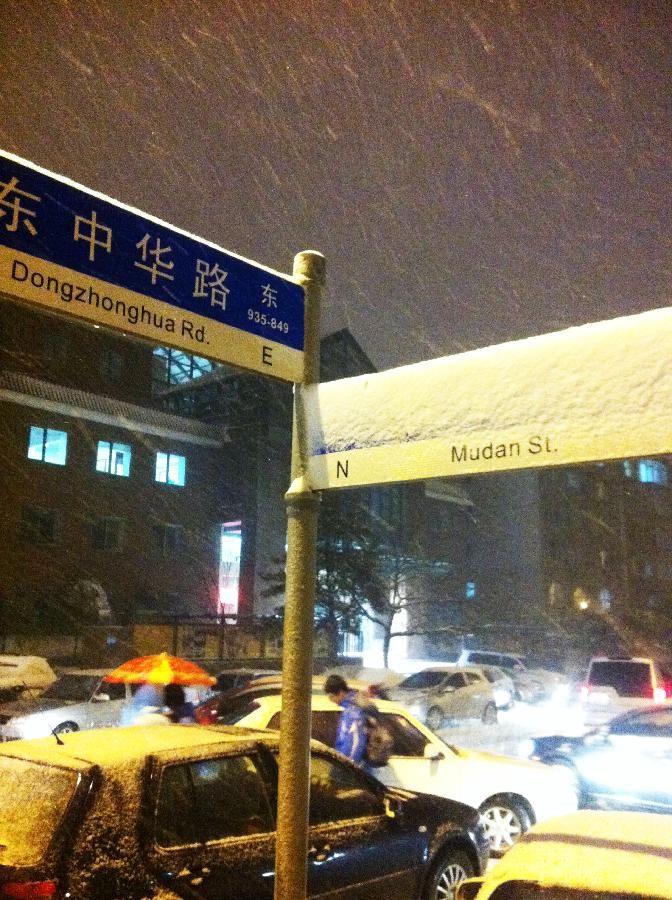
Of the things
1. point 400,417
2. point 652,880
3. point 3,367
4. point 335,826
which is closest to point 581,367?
point 400,417

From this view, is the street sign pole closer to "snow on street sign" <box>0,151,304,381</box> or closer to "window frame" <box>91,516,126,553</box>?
"snow on street sign" <box>0,151,304,381</box>

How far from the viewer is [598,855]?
3713mm

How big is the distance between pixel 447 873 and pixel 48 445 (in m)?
28.4

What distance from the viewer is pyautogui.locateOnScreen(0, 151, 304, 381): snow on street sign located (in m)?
2.84

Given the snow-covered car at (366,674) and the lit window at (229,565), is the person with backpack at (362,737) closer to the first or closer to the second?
the snow-covered car at (366,674)

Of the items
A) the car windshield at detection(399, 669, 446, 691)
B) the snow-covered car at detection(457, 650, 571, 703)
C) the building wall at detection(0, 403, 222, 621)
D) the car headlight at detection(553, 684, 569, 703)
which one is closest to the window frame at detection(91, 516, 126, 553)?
the building wall at detection(0, 403, 222, 621)

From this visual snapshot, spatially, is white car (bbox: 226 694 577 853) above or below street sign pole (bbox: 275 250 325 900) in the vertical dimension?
below

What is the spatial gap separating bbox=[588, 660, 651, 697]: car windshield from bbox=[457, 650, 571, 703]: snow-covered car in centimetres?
667

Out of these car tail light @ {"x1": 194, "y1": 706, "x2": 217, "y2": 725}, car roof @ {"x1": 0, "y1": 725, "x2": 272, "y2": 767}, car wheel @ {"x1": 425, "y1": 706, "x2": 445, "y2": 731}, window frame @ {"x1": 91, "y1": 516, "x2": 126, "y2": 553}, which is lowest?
car wheel @ {"x1": 425, "y1": 706, "x2": 445, "y2": 731}

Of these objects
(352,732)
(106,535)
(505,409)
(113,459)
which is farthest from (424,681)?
(505,409)

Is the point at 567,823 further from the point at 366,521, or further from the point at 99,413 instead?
the point at 99,413

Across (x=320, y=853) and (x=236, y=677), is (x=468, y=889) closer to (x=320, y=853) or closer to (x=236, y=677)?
(x=320, y=853)

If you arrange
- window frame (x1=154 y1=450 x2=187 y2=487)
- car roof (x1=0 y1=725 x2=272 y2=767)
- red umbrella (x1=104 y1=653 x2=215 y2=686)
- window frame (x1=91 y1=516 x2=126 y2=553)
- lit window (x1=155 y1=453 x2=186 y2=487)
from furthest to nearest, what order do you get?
lit window (x1=155 y1=453 x2=186 y2=487)
window frame (x1=154 y1=450 x2=187 y2=487)
window frame (x1=91 y1=516 x2=126 y2=553)
red umbrella (x1=104 y1=653 x2=215 y2=686)
car roof (x1=0 y1=725 x2=272 y2=767)

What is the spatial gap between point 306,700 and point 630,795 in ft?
26.0
